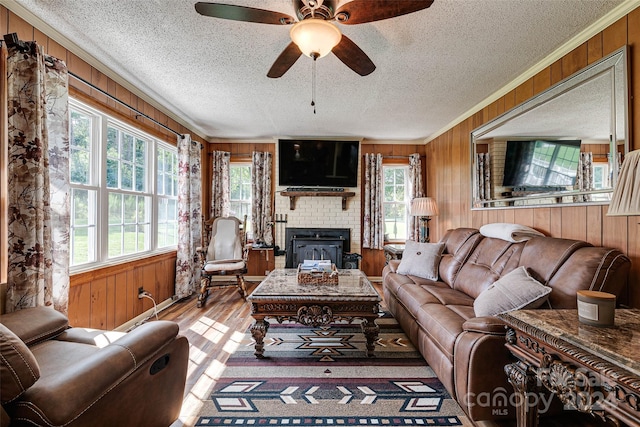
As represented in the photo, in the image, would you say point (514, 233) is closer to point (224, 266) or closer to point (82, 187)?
point (224, 266)

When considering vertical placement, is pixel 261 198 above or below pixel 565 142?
below

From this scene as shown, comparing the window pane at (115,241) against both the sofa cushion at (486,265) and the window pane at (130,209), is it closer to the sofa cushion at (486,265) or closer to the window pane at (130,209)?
the window pane at (130,209)

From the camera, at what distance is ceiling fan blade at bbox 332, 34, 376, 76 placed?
1754 mm

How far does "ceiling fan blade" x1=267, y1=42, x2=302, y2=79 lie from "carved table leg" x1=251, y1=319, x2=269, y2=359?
1.89 meters

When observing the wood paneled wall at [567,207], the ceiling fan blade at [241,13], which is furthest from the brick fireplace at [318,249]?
the ceiling fan blade at [241,13]

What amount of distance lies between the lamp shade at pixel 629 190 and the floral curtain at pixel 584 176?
41.0 inches

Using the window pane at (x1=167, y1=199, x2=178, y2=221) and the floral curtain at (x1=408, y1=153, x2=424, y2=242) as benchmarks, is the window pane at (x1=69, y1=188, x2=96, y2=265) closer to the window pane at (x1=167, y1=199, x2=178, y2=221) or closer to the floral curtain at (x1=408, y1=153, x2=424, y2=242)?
the window pane at (x1=167, y1=199, x2=178, y2=221)

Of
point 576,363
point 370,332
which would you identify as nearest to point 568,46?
point 576,363

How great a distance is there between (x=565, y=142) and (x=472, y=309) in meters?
1.47

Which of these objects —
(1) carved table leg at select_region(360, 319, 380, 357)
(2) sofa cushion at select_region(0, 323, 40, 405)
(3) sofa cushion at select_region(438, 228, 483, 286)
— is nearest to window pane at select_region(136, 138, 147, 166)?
(2) sofa cushion at select_region(0, 323, 40, 405)

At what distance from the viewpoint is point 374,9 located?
4.76 ft

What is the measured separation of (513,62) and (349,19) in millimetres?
1746

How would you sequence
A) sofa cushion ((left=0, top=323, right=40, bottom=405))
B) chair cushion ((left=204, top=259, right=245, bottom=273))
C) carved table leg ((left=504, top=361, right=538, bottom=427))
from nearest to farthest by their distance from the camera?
sofa cushion ((left=0, top=323, right=40, bottom=405)) < carved table leg ((left=504, top=361, right=538, bottom=427)) < chair cushion ((left=204, top=259, right=245, bottom=273))

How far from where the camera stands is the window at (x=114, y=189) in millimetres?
2438
